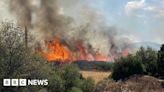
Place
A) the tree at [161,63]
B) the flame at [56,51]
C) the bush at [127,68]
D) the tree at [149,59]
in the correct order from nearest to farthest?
the bush at [127,68] → the tree at [161,63] → the tree at [149,59] → the flame at [56,51]

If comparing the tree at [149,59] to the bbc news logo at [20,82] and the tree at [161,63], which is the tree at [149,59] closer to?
the tree at [161,63]

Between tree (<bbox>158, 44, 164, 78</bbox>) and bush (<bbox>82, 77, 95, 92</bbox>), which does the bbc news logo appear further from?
tree (<bbox>158, 44, 164, 78</bbox>)

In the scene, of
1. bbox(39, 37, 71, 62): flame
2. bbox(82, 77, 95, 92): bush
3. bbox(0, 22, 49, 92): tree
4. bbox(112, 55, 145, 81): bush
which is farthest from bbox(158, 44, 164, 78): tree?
bbox(0, 22, 49, 92): tree

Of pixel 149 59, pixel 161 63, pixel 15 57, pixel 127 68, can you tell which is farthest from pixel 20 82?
pixel 149 59

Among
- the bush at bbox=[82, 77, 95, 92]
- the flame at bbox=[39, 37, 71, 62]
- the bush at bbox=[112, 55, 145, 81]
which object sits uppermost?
the flame at bbox=[39, 37, 71, 62]

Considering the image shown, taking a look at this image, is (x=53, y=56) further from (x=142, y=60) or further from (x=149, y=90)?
(x=149, y=90)

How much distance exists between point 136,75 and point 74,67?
77.9 feet

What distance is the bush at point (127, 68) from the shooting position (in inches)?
4301

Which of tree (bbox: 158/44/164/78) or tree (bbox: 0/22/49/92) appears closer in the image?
tree (bbox: 0/22/49/92)

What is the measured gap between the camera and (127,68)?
10931cm

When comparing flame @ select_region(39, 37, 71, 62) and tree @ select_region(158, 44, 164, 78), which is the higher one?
flame @ select_region(39, 37, 71, 62)

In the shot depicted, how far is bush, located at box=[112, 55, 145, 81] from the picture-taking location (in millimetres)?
109250

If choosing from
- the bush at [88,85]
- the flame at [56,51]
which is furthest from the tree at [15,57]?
the flame at [56,51]

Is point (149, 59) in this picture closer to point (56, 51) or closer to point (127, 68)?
point (127, 68)
